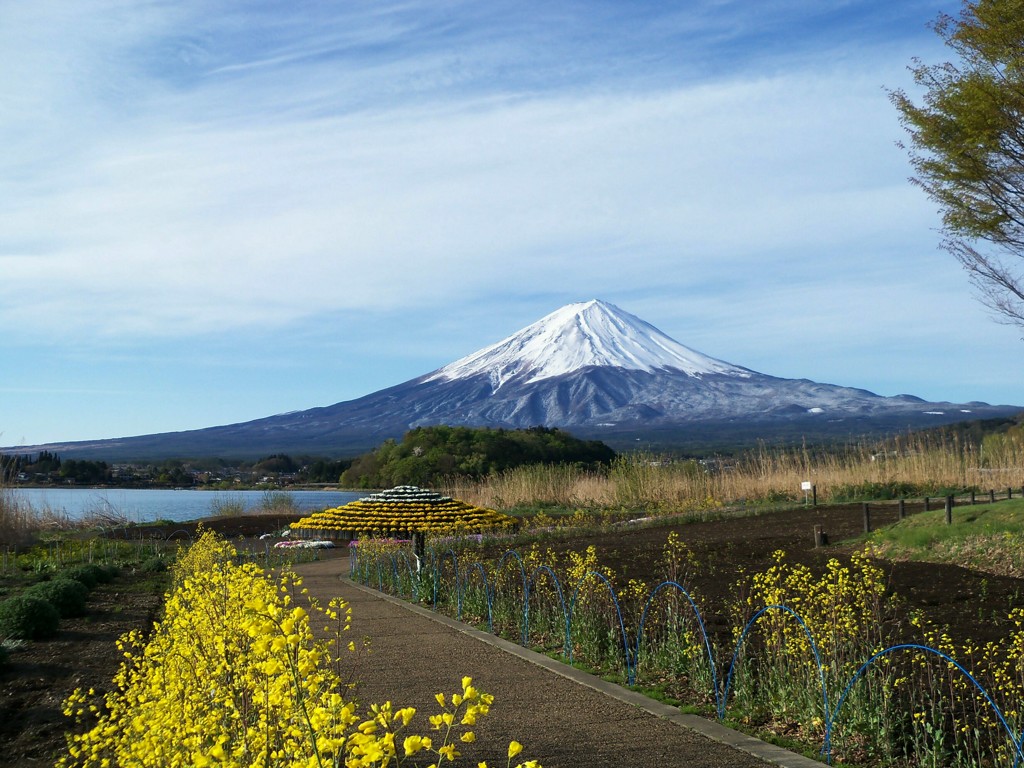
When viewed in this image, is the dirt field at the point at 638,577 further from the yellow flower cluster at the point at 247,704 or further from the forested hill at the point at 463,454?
the forested hill at the point at 463,454

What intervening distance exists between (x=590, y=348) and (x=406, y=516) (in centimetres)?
12941

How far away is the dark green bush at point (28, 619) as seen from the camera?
779 cm

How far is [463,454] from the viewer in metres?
35.9

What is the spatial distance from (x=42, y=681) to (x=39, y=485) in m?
44.1

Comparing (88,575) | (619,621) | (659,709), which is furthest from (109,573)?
(659,709)

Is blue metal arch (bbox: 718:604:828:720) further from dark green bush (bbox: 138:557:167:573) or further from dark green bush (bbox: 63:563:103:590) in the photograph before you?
dark green bush (bbox: 138:557:167:573)

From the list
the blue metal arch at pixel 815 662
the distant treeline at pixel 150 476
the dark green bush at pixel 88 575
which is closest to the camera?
the blue metal arch at pixel 815 662

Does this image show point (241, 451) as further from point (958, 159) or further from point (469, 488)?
point (958, 159)

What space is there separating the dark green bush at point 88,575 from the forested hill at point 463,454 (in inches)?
829

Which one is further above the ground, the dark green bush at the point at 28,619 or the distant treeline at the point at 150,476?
the distant treeline at the point at 150,476

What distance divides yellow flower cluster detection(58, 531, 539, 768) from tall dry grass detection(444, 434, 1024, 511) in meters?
16.3

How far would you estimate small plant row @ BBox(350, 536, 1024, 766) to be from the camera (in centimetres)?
447

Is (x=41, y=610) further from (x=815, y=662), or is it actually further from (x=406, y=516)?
(x=406, y=516)

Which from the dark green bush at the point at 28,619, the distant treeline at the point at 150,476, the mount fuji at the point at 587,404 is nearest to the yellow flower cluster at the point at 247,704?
the dark green bush at the point at 28,619
